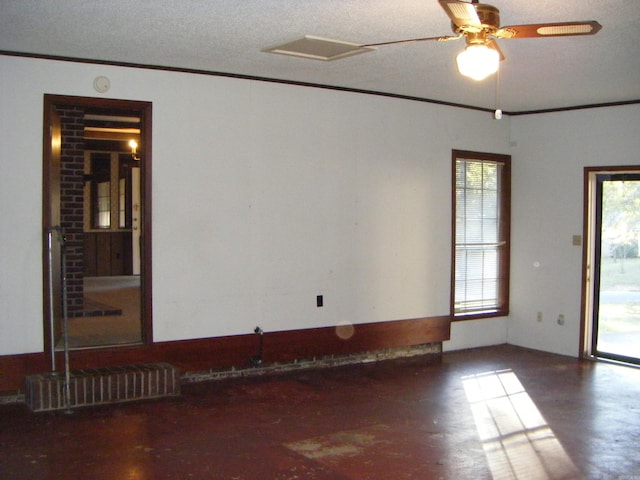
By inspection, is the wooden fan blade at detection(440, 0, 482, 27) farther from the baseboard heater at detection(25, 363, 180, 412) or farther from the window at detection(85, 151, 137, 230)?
the window at detection(85, 151, 137, 230)

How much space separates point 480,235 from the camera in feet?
24.5

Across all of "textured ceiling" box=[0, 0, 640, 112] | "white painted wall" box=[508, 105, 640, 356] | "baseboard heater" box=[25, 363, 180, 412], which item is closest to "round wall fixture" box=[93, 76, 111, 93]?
"textured ceiling" box=[0, 0, 640, 112]

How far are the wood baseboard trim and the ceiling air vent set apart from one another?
2480 millimetres

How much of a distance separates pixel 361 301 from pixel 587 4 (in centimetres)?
356

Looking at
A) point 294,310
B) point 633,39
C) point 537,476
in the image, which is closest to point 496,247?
point 294,310

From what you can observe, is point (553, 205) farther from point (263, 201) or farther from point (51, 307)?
point (51, 307)

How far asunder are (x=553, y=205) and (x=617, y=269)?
0.98m

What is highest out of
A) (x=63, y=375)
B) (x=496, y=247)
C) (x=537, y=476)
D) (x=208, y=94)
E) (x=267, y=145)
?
(x=208, y=94)

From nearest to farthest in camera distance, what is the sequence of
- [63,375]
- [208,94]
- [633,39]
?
[633,39]
[63,375]
[208,94]

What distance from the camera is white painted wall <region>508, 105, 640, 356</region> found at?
22.4 feet

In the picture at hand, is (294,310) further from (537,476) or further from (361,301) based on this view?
(537,476)

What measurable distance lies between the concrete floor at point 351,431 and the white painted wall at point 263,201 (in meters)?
0.70

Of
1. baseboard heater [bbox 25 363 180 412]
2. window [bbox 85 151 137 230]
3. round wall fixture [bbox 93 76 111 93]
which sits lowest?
baseboard heater [bbox 25 363 180 412]

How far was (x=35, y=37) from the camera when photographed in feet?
14.6
